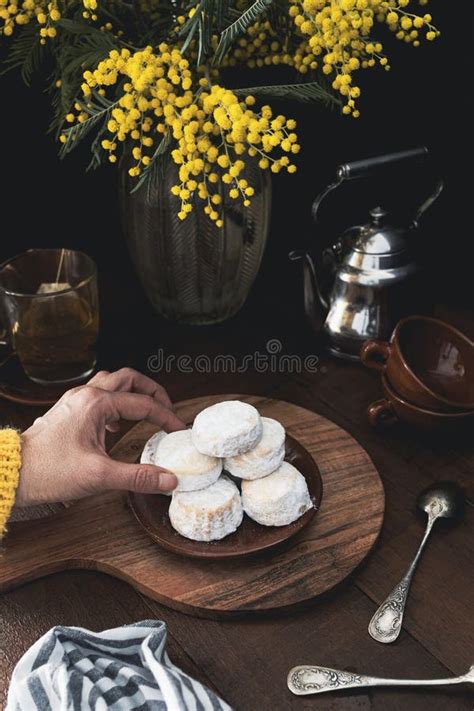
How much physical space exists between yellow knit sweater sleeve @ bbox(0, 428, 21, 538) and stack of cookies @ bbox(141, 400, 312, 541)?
0.16 m

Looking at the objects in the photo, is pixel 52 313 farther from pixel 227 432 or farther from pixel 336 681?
pixel 336 681

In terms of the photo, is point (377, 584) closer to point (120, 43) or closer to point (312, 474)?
point (312, 474)

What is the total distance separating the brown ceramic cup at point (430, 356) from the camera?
104cm

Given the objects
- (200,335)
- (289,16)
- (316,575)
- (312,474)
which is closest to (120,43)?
(289,16)

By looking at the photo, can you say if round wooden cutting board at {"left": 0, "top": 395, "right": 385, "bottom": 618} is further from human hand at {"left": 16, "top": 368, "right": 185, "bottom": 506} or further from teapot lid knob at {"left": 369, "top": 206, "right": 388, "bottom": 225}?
teapot lid knob at {"left": 369, "top": 206, "right": 388, "bottom": 225}

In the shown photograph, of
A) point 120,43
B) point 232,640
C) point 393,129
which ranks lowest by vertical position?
point 232,640

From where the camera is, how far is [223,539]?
85 cm

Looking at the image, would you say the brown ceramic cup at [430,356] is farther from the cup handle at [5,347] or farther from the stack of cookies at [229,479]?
the cup handle at [5,347]

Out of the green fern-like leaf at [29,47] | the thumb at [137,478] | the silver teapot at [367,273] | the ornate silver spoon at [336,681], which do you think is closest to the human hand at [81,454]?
the thumb at [137,478]

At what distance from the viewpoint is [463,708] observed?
2.35 ft

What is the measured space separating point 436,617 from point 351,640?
0.10 metres

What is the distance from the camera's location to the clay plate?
83 centimetres

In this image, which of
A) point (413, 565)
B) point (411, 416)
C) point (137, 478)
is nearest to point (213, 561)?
point (137, 478)

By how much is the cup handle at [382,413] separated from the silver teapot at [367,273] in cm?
17
